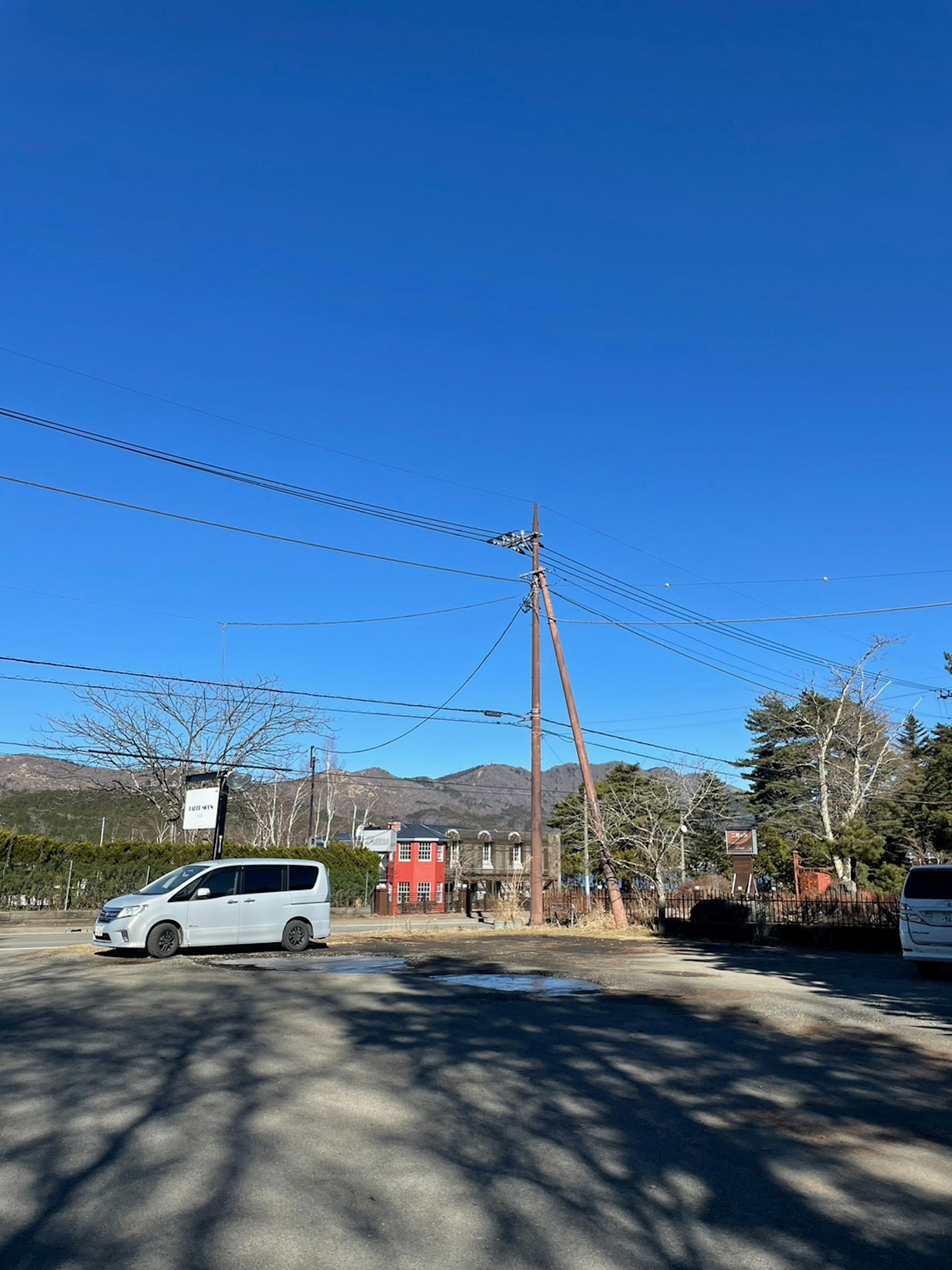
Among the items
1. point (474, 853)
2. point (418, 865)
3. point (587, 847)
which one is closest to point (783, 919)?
point (587, 847)

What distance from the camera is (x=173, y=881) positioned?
54.6 ft

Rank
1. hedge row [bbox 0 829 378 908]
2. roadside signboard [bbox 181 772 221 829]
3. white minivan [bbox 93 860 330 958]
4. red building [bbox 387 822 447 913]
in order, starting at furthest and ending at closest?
1. red building [bbox 387 822 447 913]
2. hedge row [bbox 0 829 378 908]
3. roadside signboard [bbox 181 772 221 829]
4. white minivan [bbox 93 860 330 958]

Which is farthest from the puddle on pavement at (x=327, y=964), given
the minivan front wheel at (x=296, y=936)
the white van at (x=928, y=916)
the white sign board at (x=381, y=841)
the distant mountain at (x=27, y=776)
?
the distant mountain at (x=27, y=776)

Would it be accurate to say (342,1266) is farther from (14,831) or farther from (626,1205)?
(14,831)

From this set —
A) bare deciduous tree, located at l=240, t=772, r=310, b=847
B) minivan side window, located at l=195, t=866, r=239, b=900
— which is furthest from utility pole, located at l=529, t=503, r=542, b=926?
bare deciduous tree, located at l=240, t=772, r=310, b=847

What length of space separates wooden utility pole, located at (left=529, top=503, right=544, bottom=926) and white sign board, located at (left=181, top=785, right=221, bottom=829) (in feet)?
31.2

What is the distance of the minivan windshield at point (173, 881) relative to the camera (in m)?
16.3

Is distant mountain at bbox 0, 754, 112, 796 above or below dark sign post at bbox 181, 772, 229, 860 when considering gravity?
above

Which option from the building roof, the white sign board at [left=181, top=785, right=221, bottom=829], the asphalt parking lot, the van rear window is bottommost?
the asphalt parking lot

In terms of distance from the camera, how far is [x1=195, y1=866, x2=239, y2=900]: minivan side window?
16453 mm

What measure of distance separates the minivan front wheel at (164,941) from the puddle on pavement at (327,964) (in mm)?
1021

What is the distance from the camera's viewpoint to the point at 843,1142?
5680 mm

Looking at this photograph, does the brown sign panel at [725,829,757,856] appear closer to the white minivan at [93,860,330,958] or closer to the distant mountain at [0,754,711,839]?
the distant mountain at [0,754,711,839]

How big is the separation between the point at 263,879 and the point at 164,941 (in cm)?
204
